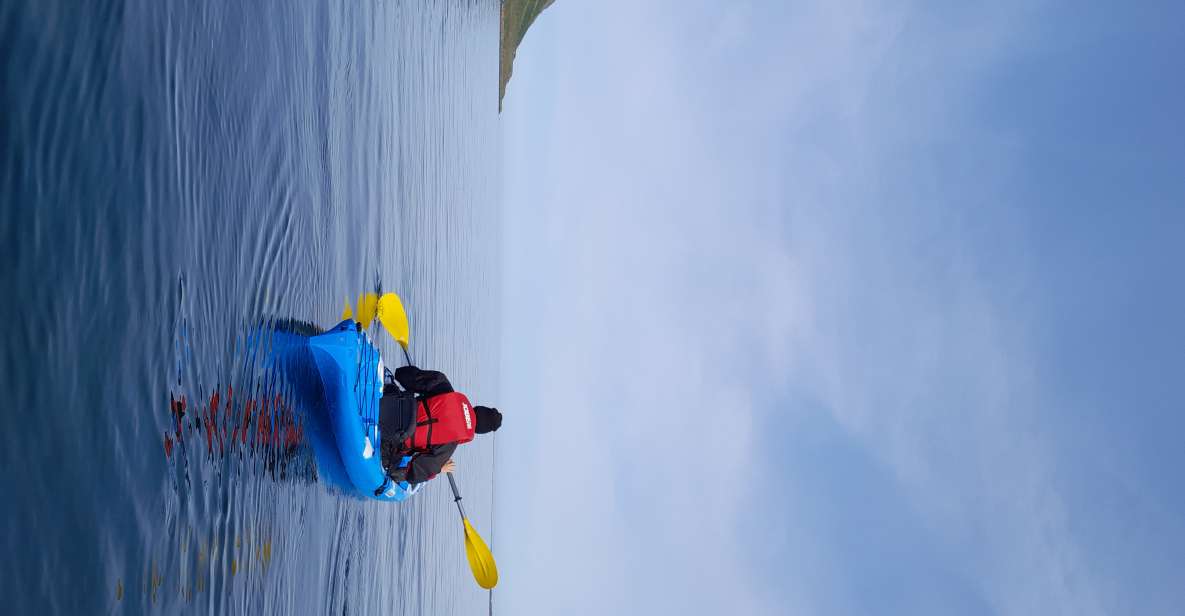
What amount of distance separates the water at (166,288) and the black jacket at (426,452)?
1.08 m

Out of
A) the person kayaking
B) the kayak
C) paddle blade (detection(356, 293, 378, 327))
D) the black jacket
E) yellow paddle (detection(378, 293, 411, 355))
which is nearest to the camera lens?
the kayak

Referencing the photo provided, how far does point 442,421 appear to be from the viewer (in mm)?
10773

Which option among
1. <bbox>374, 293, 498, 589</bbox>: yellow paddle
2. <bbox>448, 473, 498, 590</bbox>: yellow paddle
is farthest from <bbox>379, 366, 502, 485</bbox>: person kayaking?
<bbox>448, 473, 498, 590</bbox>: yellow paddle

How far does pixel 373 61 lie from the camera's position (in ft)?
51.4

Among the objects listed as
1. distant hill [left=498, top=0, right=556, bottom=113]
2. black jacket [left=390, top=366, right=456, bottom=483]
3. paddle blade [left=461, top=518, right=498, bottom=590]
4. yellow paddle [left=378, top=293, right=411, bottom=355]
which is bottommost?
paddle blade [left=461, top=518, right=498, bottom=590]

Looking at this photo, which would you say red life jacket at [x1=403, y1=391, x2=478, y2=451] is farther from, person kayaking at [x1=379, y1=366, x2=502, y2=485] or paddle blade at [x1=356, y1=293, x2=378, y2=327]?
paddle blade at [x1=356, y1=293, x2=378, y2=327]

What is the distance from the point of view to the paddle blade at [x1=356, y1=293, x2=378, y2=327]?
1206 cm

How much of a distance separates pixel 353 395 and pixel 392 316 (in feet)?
10.3

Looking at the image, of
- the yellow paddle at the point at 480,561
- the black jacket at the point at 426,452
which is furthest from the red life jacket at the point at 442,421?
the yellow paddle at the point at 480,561

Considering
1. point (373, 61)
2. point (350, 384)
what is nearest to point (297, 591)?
point (350, 384)

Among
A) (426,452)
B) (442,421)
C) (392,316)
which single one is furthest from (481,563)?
(392,316)

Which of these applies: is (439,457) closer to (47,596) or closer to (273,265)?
(273,265)

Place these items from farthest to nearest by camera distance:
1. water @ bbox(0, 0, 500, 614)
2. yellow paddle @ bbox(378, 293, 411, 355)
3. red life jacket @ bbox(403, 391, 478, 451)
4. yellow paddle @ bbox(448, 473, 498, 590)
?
yellow paddle @ bbox(448, 473, 498, 590) < yellow paddle @ bbox(378, 293, 411, 355) < red life jacket @ bbox(403, 391, 478, 451) < water @ bbox(0, 0, 500, 614)

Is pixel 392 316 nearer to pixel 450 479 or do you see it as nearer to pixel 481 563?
pixel 450 479
